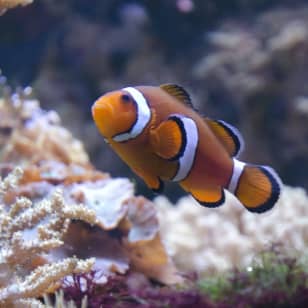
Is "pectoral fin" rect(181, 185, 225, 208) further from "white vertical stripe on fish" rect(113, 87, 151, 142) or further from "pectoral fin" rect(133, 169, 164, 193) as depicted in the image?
"white vertical stripe on fish" rect(113, 87, 151, 142)

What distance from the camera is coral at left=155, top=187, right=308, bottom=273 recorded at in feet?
13.5

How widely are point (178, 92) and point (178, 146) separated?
26 cm

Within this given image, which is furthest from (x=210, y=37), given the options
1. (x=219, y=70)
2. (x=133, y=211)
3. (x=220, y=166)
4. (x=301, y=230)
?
(x=220, y=166)

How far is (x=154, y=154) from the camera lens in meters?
1.83

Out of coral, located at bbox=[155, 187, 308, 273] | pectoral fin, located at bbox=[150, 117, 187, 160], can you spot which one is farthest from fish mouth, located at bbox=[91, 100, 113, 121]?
coral, located at bbox=[155, 187, 308, 273]

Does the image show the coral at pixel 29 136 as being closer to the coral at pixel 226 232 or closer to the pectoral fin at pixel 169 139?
the coral at pixel 226 232

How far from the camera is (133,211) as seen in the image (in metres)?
3.33

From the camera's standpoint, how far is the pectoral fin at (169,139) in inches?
70.6

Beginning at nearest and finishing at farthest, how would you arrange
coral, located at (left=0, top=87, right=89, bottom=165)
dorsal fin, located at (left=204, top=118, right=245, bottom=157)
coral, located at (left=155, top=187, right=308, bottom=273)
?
dorsal fin, located at (left=204, top=118, right=245, bottom=157) → coral, located at (left=155, top=187, right=308, bottom=273) → coral, located at (left=0, top=87, right=89, bottom=165)

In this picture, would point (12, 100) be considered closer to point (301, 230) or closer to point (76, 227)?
point (76, 227)

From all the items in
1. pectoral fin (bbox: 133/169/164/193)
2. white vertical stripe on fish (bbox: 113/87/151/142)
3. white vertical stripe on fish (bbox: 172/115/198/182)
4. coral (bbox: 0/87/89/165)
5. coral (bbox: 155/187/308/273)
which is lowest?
coral (bbox: 155/187/308/273)

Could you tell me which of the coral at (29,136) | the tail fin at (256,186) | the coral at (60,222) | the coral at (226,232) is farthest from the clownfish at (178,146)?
the coral at (29,136)

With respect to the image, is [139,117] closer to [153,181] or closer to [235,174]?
[153,181]

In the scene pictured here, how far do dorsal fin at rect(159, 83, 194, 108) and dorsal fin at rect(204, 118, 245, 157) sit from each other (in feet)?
0.33
